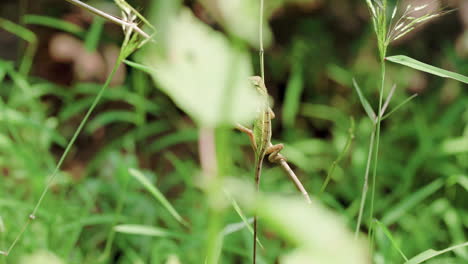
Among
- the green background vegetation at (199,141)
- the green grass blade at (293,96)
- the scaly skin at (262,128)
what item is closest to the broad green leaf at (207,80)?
the scaly skin at (262,128)

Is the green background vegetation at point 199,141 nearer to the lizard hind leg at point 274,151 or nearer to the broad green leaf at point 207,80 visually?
the lizard hind leg at point 274,151

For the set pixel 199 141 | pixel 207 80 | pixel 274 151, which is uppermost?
pixel 207 80

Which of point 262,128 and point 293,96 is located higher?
point 262,128

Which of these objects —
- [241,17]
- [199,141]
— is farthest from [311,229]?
[199,141]

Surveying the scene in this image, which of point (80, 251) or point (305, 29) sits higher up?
point (305, 29)

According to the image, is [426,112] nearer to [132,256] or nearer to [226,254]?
[226,254]

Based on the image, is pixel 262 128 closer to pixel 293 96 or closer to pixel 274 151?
pixel 274 151

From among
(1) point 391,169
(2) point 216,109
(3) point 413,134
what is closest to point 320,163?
(1) point 391,169

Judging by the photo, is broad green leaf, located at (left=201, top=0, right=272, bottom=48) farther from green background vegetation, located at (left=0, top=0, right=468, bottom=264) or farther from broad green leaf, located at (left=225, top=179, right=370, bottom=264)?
green background vegetation, located at (left=0, top=0, right=468, bottom=264)
